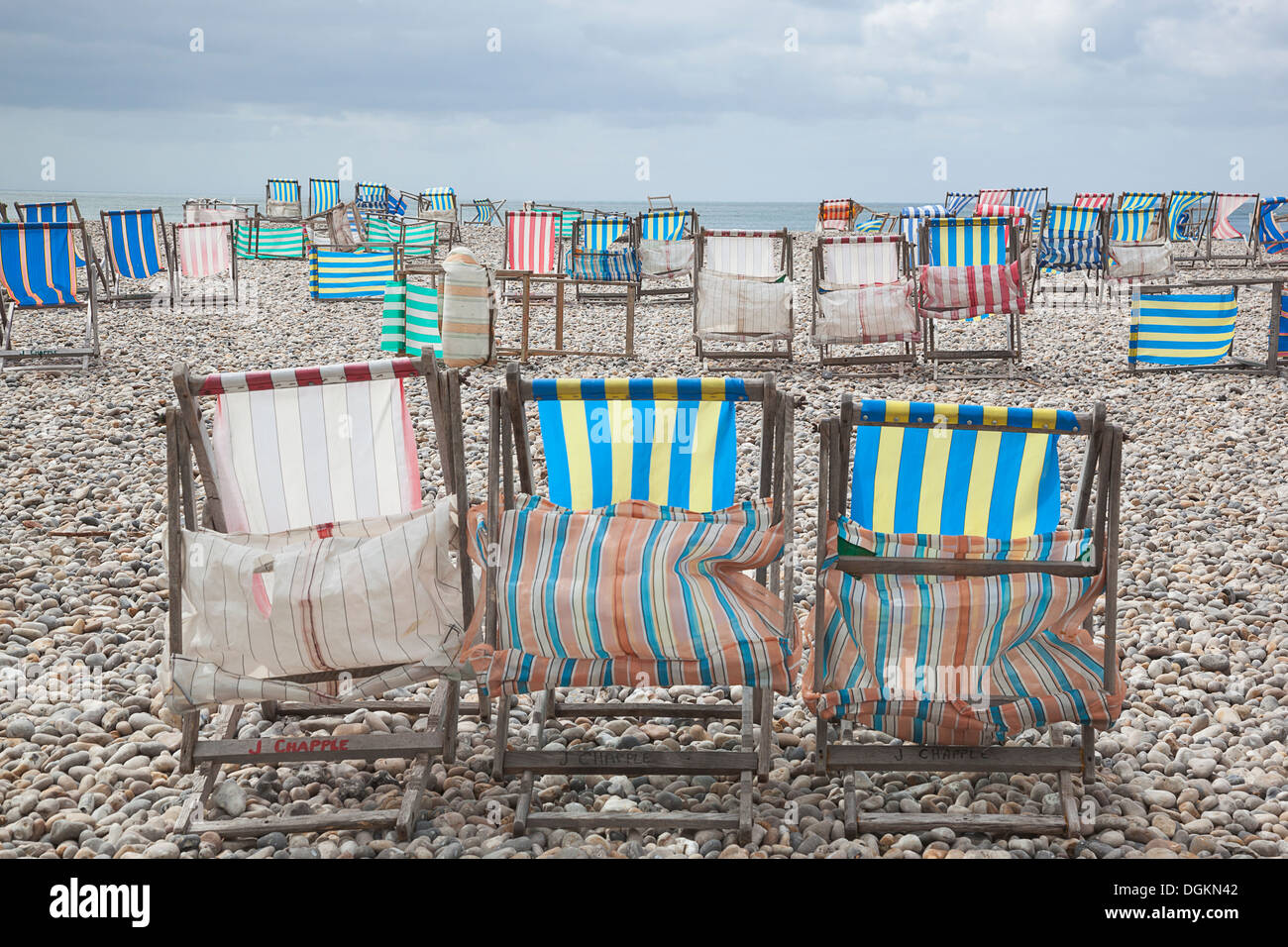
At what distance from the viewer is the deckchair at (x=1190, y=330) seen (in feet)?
22.5

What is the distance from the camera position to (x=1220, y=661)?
293 cm

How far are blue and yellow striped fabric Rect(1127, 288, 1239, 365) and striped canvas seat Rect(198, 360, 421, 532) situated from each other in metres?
5.95

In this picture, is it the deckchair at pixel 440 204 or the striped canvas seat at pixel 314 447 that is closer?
the striped canvas seat at pixel 314 447

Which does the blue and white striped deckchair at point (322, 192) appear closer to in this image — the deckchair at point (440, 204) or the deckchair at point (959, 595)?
the deckchair at point (440, 204)

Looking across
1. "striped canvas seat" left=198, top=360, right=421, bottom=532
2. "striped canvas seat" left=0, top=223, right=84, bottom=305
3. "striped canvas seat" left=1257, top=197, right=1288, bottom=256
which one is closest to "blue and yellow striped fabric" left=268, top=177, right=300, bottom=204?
"striped canvas seat" left=0, top=223, right=84, bottom=305

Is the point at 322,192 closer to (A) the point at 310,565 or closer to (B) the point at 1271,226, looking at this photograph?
(B) the point at 1271,226

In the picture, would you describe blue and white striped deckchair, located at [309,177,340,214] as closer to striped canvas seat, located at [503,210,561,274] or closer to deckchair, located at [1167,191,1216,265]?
striped canvas seat, located at [503,210,561,274]

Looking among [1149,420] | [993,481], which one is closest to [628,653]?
[993,481]

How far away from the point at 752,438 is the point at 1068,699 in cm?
349

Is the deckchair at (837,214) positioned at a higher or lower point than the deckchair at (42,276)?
higher

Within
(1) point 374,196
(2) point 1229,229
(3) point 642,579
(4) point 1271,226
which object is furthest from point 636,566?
(1) point 374,196

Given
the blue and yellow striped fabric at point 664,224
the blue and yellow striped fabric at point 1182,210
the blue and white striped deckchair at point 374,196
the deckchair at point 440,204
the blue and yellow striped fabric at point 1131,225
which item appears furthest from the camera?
the blue and white striped deckchair at point 374,196

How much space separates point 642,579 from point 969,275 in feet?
18.1

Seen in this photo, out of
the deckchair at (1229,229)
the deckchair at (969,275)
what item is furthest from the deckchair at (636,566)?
the deckchair at (1229,229)
